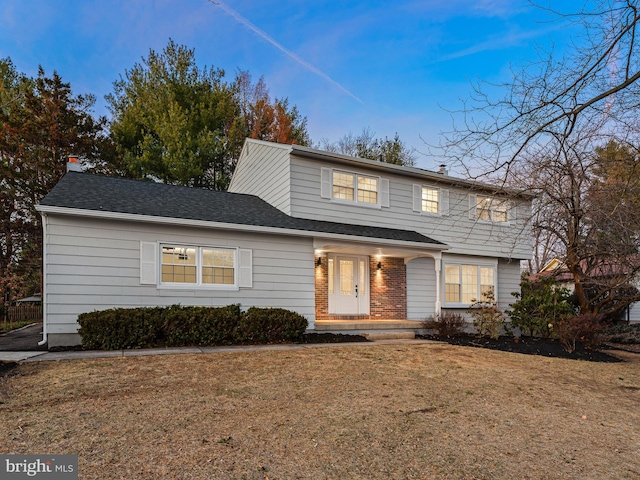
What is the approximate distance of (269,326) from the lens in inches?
369

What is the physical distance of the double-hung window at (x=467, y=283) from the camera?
1422 cm

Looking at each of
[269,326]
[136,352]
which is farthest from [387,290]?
[136,352]

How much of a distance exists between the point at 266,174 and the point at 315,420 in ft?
33.0

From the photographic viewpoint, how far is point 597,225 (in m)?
8.03

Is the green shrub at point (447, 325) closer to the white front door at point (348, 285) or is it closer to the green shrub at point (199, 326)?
the white front door at point (348, 285)

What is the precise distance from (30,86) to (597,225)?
2417cm

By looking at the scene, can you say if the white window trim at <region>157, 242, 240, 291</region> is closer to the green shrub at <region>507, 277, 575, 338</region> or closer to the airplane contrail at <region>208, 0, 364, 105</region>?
the airplane contrail at <region>208, 0, 364, 105</region>

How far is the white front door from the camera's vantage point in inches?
496

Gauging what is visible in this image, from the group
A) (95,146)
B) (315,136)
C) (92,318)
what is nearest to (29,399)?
(92,318)

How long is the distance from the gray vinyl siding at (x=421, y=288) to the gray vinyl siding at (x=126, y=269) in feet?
13.3

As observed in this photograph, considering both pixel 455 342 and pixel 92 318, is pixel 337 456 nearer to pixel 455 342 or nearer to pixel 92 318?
pixel 92 318

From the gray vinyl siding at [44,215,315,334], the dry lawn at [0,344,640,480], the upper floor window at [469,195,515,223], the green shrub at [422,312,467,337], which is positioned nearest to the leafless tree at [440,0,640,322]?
the upper floor window at [469,195,515,223]

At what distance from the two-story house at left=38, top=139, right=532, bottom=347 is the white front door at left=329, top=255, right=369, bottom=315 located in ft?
0.12

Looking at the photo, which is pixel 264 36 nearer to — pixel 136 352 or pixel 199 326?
pixel 199 326
